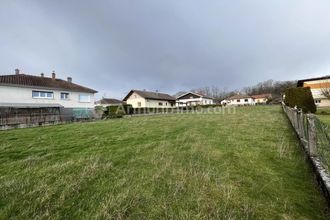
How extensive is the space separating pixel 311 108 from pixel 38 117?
28137 mm

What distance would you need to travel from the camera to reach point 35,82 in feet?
85.9

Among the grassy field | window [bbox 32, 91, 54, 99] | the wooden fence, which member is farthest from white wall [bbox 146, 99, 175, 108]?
the wooden fence

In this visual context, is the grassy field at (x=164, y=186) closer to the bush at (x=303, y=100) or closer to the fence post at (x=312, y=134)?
the fence post at (x=312, y=134)

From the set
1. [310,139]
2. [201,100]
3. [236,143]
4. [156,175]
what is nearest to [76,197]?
[156,175]

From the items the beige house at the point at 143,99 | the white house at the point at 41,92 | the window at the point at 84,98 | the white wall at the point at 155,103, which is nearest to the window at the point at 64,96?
the white house at the point at 41,92

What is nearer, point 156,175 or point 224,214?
point 224,214

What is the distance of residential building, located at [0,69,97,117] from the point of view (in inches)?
901

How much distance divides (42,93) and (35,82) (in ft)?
5.38

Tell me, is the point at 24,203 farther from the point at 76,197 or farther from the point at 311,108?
the point at 311,108

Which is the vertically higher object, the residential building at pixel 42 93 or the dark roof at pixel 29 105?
the residential building at pixel 42 93

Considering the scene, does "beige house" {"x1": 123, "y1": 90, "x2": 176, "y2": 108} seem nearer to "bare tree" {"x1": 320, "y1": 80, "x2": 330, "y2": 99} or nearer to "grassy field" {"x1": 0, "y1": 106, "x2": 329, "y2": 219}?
"bare tree" {"x1": 320, "y1": 80, "x2": 330, "y2": 99}

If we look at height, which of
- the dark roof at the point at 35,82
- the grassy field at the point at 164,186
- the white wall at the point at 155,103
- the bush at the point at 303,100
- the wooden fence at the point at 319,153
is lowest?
the grassy field at the point at 164,186

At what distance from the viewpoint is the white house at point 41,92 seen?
2288 cm

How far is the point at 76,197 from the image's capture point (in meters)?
3.12
